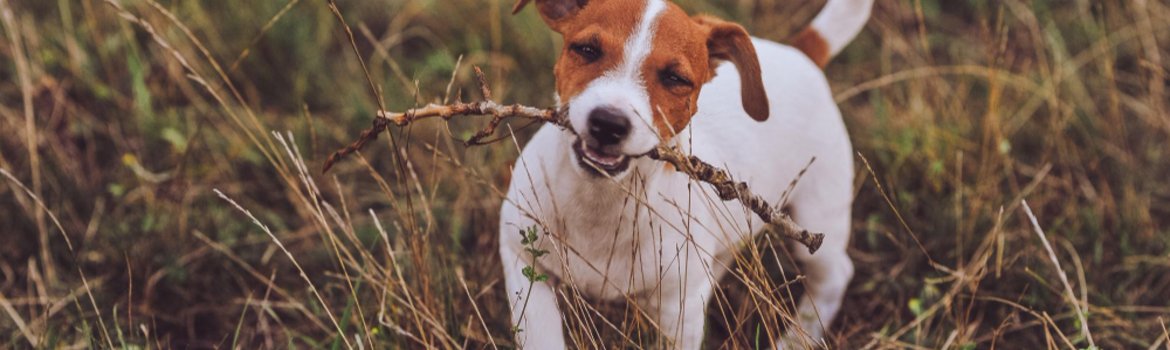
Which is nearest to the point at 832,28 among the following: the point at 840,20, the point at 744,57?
the point at 840,20

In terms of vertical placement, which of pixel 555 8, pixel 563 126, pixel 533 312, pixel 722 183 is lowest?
pixel 533 312

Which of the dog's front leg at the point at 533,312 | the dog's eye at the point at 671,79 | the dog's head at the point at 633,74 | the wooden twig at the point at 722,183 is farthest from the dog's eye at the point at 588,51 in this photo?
Answer: the dog's front leg at the point at 533,312

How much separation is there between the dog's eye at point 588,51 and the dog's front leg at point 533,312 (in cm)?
58

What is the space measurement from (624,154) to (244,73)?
2.82 meters

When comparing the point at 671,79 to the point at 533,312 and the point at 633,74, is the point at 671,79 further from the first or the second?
the point at 533,312

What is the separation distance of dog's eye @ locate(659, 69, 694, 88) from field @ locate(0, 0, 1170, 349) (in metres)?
0.52

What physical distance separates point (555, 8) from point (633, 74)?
426 mm

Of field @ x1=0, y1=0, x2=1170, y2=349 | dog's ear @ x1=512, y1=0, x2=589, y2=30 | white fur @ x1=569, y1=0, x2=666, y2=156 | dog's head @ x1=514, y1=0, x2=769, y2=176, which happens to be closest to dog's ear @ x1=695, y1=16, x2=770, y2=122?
dog's head @ x1=514, y1=0, x2=769, y2=176

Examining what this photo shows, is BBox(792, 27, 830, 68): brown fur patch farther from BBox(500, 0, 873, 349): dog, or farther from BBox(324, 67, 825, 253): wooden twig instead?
BBox(324, 67, 825, 253): wooden twig

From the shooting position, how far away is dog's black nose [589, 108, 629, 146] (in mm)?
2229

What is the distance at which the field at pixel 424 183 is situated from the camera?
325cm

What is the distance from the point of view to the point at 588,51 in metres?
2.45

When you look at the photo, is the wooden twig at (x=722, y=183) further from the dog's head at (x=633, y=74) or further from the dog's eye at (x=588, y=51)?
the dog's eye at (x=588, y=51)

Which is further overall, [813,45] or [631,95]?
[813,45]
